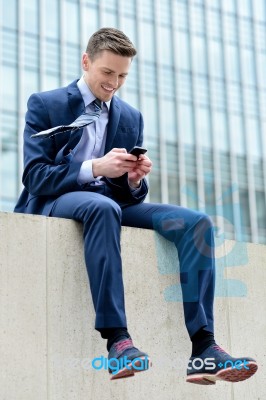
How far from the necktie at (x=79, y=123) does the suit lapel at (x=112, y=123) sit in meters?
0.08

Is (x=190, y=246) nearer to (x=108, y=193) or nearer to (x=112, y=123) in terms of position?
(x=108, y=193)

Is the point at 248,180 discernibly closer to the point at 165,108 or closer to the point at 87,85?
the point at 165,108

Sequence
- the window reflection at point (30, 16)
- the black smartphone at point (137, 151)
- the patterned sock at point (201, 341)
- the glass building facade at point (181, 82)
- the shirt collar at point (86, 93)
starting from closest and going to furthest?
1. the patterned sock at point (201, 341)
2. the black smartphone at point (137, 151)
3. the shirt collar at point (86, 93)
4. the glass building facade at point (181, 82)
5. the window reflection at point (30, 16)

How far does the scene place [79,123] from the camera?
5.46m

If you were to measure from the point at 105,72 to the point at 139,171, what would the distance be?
566 mm

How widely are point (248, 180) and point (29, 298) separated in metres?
31.9

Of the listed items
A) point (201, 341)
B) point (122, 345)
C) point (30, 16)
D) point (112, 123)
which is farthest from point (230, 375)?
point (30, 16)

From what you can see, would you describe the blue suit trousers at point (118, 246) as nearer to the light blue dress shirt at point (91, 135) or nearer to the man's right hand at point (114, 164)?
the man's right hand at point (114, 164)

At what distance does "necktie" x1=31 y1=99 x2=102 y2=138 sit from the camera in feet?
17.5

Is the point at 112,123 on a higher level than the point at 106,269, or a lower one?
higher

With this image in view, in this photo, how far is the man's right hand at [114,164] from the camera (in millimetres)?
5316

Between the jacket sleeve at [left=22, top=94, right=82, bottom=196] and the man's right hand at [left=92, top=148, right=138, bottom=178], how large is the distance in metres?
0.12

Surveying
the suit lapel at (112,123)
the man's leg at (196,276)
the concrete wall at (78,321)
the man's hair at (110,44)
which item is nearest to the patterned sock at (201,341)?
the man's leg at (196,276)

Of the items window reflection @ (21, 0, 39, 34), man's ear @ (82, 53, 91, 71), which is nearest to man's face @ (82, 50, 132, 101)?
man's ear @ (82, 53, 91, 71)
